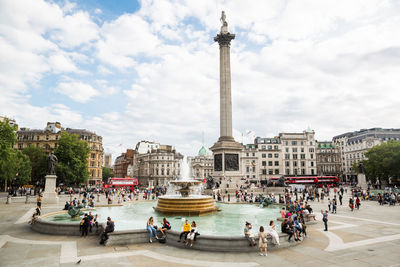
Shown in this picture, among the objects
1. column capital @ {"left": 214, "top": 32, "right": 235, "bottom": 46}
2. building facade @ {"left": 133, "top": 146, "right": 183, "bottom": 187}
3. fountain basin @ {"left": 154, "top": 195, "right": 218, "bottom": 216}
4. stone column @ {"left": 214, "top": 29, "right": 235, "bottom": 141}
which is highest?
column capital @ {"left": 214, "top": 32, "right": 235, "bottom": 46}

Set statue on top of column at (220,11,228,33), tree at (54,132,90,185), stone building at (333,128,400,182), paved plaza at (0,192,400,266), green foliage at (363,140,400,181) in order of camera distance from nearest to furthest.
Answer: paved plaza at (0,192,400,266)
tree at (54,132,90,185)
statue on top of column at (220,11,228,33)
green foliage at (363,140,400,181)
stone building at (333,128,400,182)

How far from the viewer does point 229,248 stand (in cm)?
1123

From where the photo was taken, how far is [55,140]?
75.0m

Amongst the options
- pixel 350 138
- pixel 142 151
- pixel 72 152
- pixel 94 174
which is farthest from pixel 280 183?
pixel 142 151

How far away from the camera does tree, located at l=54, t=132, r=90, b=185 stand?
174 feet

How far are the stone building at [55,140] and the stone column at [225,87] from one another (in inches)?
1851

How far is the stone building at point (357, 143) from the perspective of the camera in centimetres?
9289

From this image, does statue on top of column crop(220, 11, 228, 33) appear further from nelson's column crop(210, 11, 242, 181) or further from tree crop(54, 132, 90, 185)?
tree crop(54, 132, 90, 185)

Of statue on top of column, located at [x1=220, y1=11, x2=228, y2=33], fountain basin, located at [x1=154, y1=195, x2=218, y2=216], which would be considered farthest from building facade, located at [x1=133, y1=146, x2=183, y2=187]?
fountain basin, located at [x1=154, y1=195, x2=218, y2=216]

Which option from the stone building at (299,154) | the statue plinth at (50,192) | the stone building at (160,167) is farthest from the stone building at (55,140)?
the stone building at (299,154)

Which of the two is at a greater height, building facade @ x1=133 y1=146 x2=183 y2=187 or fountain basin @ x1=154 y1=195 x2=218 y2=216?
building facade @ x1=133 y1=146 x2=183 y2=187

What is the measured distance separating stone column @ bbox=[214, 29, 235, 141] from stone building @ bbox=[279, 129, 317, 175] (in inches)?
1830

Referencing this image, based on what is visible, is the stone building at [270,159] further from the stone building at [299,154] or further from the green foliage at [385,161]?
the green foliage at [385,161]

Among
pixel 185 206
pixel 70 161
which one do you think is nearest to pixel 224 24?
pixel 185 206
